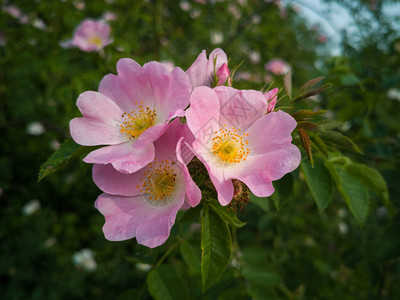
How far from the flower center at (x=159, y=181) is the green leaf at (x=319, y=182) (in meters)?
0.51

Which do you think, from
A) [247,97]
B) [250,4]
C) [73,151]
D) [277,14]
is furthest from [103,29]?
[277,14]

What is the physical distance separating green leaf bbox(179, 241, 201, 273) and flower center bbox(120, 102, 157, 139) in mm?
654

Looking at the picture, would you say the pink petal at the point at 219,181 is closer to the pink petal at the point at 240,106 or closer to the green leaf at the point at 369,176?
the pink petal at the point at 240,106

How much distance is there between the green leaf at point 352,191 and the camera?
1216mm

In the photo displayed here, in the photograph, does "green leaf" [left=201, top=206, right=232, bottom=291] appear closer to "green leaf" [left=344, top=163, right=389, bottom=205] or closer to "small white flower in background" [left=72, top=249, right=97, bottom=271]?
"green leaf" [left=344, top=163, right=389, bottom=205]

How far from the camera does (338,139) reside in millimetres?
1144

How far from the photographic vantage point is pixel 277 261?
2410 mm

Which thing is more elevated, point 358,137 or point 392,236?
point 358,137

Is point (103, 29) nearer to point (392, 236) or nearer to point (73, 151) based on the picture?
point (73, 151)

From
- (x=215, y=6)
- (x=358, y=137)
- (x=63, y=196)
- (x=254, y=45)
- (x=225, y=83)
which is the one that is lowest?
(x=63, y=196)

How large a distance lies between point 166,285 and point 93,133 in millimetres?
724

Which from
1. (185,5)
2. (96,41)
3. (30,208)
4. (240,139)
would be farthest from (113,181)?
(185,5)

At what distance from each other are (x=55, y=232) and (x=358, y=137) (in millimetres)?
3278

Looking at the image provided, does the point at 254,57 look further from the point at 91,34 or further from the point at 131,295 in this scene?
the point at 131,295
